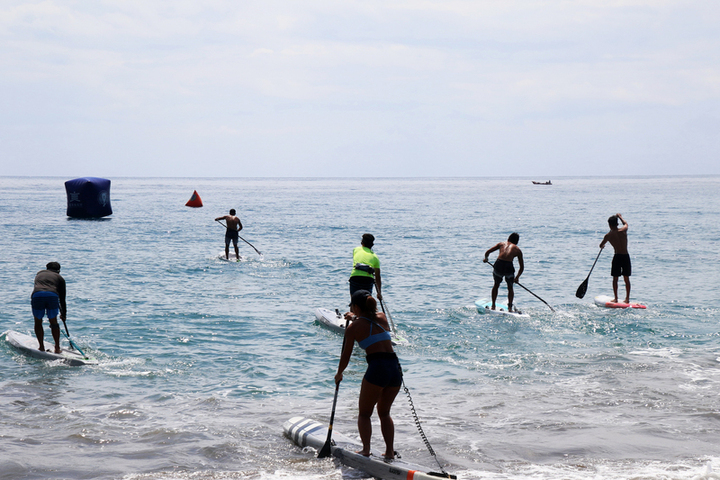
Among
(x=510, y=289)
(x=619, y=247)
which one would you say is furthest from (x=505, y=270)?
(x=619, y=247)

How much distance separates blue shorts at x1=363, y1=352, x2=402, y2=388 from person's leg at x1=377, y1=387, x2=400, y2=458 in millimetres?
140

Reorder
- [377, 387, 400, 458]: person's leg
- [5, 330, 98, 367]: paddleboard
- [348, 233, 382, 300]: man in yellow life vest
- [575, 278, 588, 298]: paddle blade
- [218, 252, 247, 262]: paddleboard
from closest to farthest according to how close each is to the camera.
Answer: [377, 387, 400, 458]: person's leg
[5, 330, 98, 367]: paddleboard
[348, 233, 382, 300]: man in yellow life vest
[575, 278, 588, 298]: paddle blade
[218, 252, 247, 262]: paddleboard

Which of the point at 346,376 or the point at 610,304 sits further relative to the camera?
the point at 610,304

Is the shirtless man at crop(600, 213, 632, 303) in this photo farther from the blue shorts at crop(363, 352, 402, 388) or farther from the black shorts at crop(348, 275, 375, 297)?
the blue shorts at crop(363, 352, 402, 388)

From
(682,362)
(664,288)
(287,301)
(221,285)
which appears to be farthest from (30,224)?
(682,362)

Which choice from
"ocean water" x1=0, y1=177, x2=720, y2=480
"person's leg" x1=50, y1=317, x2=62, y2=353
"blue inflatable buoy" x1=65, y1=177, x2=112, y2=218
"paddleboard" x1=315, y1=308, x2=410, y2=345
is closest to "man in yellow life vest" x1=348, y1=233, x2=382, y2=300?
"ocean water" x1=0, y1=177, x2=720, y2=480

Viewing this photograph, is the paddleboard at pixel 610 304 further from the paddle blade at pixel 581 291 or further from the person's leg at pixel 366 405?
the person's leg at pixel 366 405

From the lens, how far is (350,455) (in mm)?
7273

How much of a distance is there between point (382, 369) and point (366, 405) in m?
0.50

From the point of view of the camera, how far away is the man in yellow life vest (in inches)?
459

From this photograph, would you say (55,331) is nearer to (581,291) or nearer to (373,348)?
(373,348)

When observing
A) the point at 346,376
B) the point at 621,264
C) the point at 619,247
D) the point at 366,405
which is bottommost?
the point at 346,376

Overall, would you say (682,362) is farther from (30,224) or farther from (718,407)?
(30,224)

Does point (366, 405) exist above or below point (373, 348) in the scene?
below
